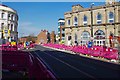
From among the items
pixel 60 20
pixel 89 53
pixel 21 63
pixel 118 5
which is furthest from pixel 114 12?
pixel 60 20

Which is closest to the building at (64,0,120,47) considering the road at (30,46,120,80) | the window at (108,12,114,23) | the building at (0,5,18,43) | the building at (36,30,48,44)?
the window at (108,12,114,23)

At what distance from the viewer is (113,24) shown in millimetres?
68062

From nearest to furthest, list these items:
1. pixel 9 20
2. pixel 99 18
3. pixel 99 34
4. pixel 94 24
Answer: pixel 99 34 → pixel 99 18 → pixel 94 24 → pixel 9 20

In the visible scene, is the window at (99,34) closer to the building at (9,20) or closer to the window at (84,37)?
the window at (84,37)

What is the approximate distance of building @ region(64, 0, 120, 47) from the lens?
2665 inches

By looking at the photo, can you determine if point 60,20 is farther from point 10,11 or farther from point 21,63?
point 21,63

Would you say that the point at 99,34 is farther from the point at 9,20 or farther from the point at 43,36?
the point at 43,36

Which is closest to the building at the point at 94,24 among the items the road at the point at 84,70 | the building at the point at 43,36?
the road at the point at 84,70

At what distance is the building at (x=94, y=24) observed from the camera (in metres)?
67.7

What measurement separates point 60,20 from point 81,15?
195ft

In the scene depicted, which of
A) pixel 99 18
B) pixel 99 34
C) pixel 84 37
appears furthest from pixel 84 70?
pixel 84 37

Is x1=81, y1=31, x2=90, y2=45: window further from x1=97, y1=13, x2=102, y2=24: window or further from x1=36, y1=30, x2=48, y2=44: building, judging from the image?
x1=36, y1=30, x2=48, y2=44: building

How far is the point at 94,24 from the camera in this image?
244ft

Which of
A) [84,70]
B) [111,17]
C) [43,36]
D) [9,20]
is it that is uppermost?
[9,20]
